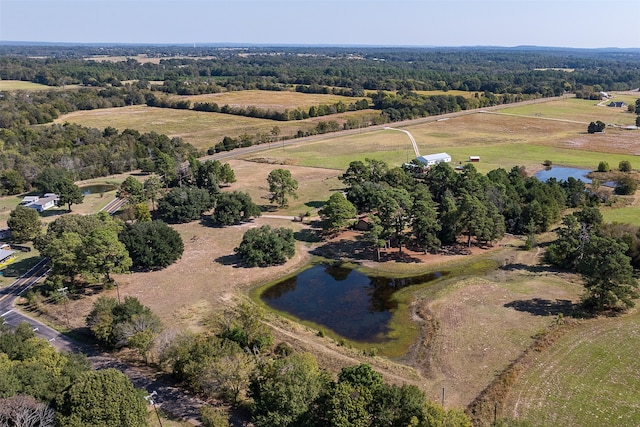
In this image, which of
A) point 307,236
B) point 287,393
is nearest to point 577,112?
point 307,236

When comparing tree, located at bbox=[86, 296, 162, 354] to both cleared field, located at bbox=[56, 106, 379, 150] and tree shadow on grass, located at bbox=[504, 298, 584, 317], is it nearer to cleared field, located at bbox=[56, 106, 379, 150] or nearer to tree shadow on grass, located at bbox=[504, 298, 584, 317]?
tree shadow on grass, located at bbox=[504, 298, 584, 317]

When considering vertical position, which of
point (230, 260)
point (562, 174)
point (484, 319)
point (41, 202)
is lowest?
point (230, 260)

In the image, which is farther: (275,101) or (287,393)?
(275,101)

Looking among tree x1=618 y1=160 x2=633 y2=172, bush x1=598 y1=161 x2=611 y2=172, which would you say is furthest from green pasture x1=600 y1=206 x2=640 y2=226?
tree x1=618 y1=160 x2=633 y2=172

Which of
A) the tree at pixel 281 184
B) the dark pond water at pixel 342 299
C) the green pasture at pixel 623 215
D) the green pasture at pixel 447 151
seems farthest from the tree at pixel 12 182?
the green pasture at pixel 623 215

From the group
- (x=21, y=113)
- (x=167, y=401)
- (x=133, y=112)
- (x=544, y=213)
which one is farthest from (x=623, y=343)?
(x=133, y=112)

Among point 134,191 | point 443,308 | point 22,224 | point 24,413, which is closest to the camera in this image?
point 24,413

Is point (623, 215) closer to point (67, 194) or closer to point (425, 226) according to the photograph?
point (425, 226)
